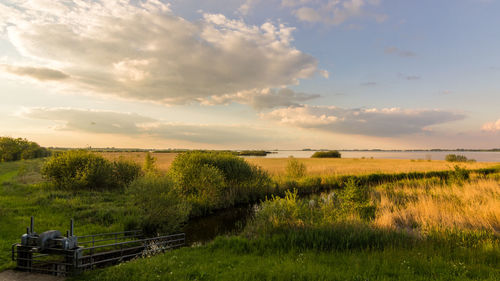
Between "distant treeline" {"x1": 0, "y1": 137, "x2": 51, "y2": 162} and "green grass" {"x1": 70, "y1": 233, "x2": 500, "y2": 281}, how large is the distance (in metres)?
94.7

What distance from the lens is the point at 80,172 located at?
28000 millimetres

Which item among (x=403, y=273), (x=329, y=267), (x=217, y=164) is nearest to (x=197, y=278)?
(x=329, y=267)

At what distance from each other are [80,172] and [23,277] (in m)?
21.3

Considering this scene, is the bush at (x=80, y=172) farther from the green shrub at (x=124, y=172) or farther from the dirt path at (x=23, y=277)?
the dirt path at (x=23, y=277)

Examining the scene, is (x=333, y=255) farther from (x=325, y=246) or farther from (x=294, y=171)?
(x=294, y=171)

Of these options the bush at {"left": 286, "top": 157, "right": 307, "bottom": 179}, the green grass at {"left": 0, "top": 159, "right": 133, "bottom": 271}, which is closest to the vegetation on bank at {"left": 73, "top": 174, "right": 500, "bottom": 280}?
the green grass at {"left": 0, "top": 159, "right": 133, "bottom": 271}

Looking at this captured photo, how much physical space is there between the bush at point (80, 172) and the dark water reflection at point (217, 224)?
11.3 meters

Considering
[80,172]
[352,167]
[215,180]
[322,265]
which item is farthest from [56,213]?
[352,167]

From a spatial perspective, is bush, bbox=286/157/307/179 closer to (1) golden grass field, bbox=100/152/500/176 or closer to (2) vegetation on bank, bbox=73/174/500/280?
(1) golden grass field, bbox=100/152/500/176

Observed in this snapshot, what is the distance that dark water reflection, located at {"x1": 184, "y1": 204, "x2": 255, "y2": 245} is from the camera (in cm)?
1791

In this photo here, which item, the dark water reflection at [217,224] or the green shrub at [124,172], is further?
the green shrub at [124,172]

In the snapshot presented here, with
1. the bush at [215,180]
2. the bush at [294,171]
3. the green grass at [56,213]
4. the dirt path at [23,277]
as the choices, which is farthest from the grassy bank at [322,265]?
the bush at [294,171]

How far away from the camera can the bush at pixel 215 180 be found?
24719mm

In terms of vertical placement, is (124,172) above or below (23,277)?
above
